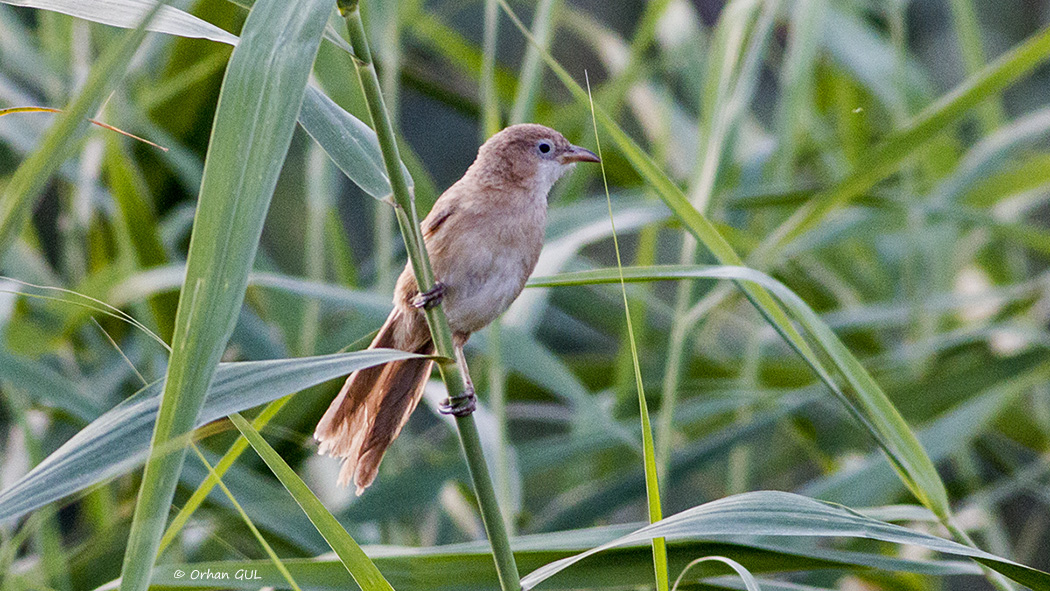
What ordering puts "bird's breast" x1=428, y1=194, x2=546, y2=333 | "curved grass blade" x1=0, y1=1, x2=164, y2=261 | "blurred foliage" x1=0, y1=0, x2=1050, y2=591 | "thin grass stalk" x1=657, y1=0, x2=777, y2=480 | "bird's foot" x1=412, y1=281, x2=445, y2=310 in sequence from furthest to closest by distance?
"thin grass stalk" x1=657, y1=0, x2=777, y2=480, "blurred foliage" x1=0, y1=0, x2=1050, y2=591, "bird's breast" x1=428, y1=194, x2=546, y2=333, "bird's foot" x1=412, y1=281, x2=445, y2=310, "curved grass blade" x1=0, y1=1, x2=164, y2=261

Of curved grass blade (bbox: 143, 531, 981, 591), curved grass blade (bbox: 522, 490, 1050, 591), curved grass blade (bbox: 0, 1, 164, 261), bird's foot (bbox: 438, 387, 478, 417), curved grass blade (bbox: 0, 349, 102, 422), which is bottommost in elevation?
curved grass blade (bbox: 522, 490, 1050, 591)

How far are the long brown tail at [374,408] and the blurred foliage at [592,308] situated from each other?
0.11ft

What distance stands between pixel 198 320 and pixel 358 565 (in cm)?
21

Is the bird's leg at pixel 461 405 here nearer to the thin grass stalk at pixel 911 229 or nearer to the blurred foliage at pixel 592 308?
the blurred foliage at pixel 592 308

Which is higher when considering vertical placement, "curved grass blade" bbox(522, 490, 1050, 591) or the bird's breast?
the bird's breast

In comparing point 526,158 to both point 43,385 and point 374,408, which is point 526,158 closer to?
point 374,408

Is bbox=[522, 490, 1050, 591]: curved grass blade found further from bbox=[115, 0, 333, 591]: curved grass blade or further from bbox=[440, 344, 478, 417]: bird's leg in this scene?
bbox=[115, 0, 333, 591]: curved grass blade

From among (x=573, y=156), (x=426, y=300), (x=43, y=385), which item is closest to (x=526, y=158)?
(x=573, y=156)

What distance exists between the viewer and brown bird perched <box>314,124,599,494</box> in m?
0.46

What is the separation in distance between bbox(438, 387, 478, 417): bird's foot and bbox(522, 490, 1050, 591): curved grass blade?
11 cm

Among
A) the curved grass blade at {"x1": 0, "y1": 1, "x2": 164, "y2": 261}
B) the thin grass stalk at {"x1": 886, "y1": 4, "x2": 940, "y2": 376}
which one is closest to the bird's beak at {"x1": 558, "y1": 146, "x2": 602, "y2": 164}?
the curved grass blade at {"x1": 0, "y1": 1, "x2": 164, "y2": 261}

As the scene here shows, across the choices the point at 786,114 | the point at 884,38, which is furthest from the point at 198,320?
the point at 884,38

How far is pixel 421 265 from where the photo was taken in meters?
0.41

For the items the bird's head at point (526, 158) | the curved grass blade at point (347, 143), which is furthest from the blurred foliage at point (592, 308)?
the bird's head at point (526, 158)
